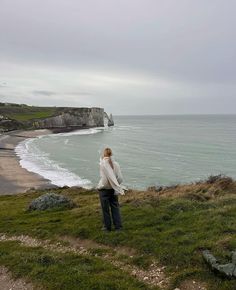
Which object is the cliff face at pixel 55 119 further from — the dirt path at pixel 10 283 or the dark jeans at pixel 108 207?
the dirt path at pixel 10 283

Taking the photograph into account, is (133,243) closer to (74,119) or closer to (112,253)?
(112,253)

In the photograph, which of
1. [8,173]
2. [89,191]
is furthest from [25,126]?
[89,191]

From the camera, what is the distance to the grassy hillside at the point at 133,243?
7625 millimetres

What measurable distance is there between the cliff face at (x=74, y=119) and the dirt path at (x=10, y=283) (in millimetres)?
141081

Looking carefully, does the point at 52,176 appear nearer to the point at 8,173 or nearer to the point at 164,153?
the point at 8,173

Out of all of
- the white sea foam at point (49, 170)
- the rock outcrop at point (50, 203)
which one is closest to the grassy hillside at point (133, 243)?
the rock outcrop at point (50, 203)

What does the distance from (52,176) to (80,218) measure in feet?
100

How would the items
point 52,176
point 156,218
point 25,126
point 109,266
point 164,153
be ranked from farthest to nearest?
point 25,126 < point 164,153 < point 52,176 < point 156,218 < point 109,266

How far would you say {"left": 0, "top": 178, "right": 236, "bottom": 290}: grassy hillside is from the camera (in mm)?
7625

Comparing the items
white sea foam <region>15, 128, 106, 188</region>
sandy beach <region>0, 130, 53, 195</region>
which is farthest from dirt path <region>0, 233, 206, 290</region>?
white sea foam <region>15, 128, 106, 188</region>

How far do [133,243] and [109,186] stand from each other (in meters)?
1.72

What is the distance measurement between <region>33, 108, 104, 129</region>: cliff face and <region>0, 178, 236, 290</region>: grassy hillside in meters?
138

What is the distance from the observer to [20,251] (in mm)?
10008

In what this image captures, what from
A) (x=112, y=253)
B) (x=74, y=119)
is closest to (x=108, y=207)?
(x=112, y=253)
